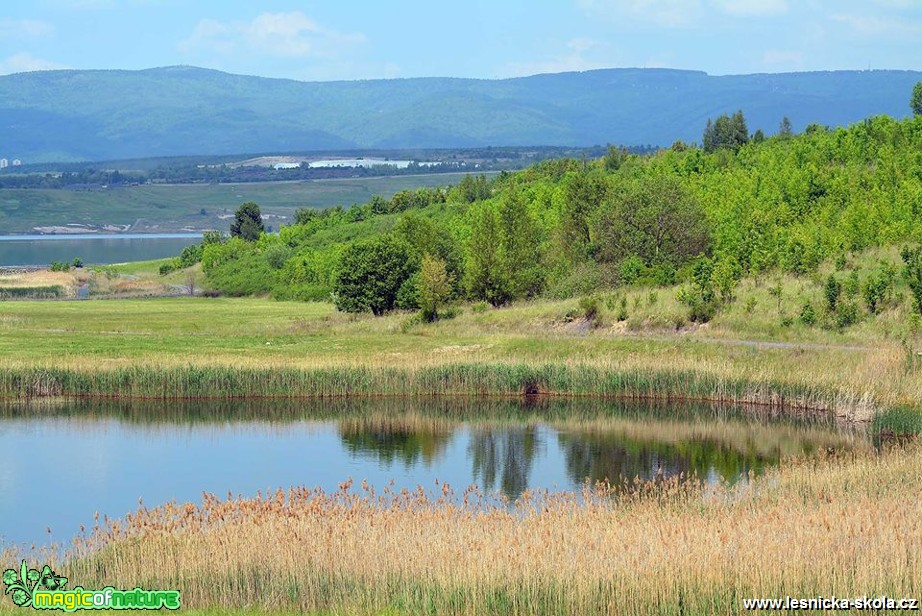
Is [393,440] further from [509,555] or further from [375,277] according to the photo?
A: [375,277]

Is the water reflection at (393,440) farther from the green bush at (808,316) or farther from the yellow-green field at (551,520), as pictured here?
the green bush at (808,316)

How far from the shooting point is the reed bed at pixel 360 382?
53250 mm

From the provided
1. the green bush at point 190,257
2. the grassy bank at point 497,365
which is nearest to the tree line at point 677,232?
the grassy bank at point 497,365

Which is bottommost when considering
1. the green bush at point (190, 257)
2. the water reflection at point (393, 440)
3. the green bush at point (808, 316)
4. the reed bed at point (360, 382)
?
the green bush at point (190, 257)

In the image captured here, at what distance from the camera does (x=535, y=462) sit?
4309 cm

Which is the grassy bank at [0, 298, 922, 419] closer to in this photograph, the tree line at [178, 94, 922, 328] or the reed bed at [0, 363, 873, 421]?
the reed bed at [0, 363, 873, 421]

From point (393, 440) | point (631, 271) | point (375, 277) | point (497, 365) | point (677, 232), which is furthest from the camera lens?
point (677, 232)

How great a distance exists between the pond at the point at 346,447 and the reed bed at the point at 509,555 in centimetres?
792

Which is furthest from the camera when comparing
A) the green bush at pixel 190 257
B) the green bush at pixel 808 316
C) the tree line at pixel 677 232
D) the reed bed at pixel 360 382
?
the green bush at pixel 190 257

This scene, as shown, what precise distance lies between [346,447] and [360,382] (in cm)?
904

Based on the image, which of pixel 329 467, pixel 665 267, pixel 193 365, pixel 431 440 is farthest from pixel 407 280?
pixel 329 467

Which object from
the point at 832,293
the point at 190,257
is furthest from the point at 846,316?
the point at 190,257

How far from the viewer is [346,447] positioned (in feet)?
150

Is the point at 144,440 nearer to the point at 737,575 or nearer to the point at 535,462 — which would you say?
the point at 535,462
